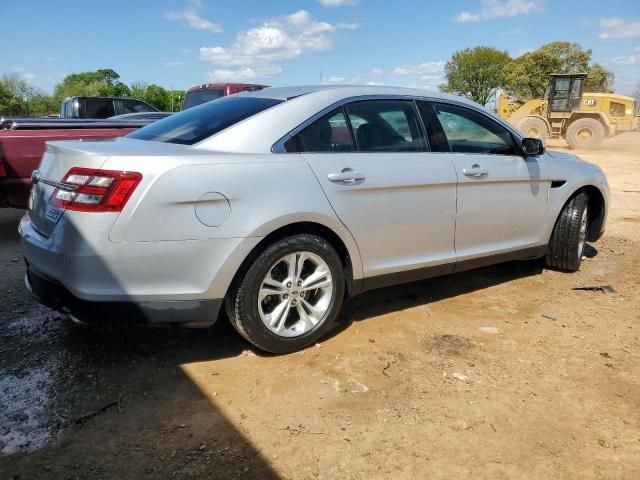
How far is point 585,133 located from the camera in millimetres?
21422

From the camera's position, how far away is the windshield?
11.4 meters

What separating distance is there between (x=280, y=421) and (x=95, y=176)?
1.47 metres

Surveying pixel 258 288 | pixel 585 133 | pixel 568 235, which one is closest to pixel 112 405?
pixel 258 288

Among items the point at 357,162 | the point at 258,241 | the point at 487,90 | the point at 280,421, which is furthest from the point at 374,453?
the point at 487,90

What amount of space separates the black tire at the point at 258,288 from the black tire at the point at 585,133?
21.2 m

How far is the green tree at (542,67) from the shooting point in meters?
45.3

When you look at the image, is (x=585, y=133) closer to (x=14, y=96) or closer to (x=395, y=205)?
(x=395, y=205)

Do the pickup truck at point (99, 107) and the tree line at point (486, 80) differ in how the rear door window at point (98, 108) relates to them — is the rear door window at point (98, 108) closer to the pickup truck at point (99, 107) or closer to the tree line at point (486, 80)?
the pickup truck at point (99, 107)

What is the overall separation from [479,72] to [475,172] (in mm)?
59956

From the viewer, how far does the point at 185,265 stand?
267 cm

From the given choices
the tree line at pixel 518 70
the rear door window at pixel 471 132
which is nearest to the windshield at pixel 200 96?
the rear door window at pixel 471 132

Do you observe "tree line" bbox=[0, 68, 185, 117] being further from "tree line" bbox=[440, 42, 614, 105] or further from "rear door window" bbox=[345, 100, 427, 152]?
"rear door window" bbox=[345, 100, 427, 152]

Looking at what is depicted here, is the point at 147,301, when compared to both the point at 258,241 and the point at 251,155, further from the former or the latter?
the point at 251,155

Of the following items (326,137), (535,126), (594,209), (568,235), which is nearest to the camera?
(326,137)
